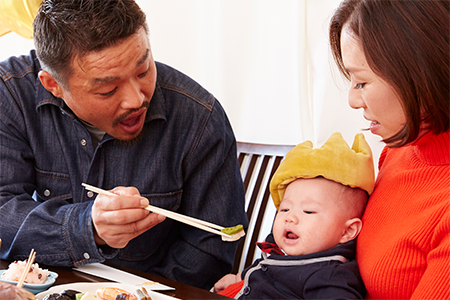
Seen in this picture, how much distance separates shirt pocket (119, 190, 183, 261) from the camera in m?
1.40

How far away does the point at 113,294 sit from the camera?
0.80 metres

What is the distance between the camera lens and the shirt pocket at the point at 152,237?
4.61 feet

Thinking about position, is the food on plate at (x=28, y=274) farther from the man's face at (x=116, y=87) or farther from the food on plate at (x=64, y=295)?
the man's face at (x=116, y=87)

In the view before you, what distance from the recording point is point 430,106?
858mm

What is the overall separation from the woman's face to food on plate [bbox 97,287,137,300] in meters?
0.67

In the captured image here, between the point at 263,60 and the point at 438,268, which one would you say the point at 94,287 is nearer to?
the point at 438,268

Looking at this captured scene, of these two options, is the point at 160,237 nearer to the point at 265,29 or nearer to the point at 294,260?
the point at 294,260

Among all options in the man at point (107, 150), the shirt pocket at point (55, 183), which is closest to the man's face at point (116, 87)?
the man at point (107, 150)

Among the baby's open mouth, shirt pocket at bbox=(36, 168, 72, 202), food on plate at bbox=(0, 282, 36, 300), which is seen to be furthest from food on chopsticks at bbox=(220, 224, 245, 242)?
shirt pocket at bbox=(36, 168, 72, 202)

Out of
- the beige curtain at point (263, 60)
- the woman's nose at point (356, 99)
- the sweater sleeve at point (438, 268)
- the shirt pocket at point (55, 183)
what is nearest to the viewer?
the sweater sleeve at point (438, 268)

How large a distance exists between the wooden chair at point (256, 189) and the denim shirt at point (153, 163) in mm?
222

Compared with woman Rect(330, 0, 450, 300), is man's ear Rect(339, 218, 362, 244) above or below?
below

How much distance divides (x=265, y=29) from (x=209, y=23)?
475 millimetres

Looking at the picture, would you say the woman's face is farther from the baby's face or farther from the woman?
the baby's face
